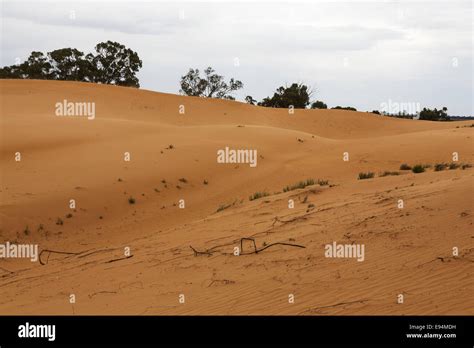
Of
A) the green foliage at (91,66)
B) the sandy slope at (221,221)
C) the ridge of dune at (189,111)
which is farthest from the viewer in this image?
the green foliage at (91,66)

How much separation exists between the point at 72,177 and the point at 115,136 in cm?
647

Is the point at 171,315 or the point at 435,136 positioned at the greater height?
the point at 435,136

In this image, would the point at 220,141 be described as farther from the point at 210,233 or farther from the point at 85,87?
the point at 85,87

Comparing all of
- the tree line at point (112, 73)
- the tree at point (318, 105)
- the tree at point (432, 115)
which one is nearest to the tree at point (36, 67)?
the tree line at point (112, 73)

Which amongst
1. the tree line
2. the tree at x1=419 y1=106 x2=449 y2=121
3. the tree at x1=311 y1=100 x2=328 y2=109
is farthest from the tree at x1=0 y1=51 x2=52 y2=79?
the tree at x1=419 y1=106 x2=449 y2=121

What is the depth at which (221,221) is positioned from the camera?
42.3 ft

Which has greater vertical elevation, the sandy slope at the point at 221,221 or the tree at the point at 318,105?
the tree at the point at 318,105

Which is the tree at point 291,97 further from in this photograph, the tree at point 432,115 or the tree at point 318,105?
the tree at point 432,115

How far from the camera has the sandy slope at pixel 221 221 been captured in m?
7.91

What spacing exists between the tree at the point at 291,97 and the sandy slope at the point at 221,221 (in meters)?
28.8

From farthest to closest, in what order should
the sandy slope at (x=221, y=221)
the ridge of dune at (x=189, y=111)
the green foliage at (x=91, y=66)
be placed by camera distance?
1. the green foliage at (x=91, y=66)
2. the ridge of dune at (x=189, y=111)
3. the sandy slope at (x=221, y=221)
